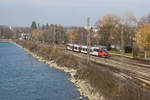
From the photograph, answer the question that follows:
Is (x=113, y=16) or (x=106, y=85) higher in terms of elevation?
(x=113, y=16)

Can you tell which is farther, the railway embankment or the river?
the river

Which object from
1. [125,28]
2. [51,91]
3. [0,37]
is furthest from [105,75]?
[0,37]

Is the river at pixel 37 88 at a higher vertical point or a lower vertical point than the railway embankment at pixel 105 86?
lower

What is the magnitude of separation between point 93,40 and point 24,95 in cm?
5600

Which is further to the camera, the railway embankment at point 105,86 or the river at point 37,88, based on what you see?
the river at point 37,88

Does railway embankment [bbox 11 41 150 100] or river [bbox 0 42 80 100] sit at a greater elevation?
railway embankment [bbox 11 41 150 100]

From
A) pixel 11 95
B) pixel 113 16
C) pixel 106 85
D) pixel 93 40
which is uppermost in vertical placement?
pixel 113 16

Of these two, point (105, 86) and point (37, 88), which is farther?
point (37, 88)

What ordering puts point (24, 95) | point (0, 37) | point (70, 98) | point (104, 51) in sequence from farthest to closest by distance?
point (0, 37)
point (104, 51)
point (24, 95)
point (70, 98)

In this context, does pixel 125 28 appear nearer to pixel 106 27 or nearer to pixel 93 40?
pixel 106 27

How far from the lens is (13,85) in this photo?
28.7 m

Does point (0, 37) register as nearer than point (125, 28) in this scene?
No

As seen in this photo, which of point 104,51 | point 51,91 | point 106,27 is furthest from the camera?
point 106,27

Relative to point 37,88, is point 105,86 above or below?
above
